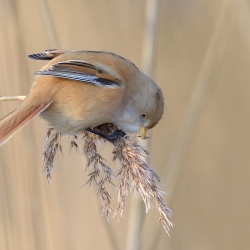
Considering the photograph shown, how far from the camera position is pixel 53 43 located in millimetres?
1512

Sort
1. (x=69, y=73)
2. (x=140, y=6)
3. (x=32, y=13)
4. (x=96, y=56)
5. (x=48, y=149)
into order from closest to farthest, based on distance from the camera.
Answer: (x=48, y=149) < (x=69, y=73) < (x=96, y=56) < (x=32, y=13) < (x=140, y=6)

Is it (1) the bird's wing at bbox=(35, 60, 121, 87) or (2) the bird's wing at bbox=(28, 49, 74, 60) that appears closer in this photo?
(1) the bird's wing at bbox=(35, 60, 121, 87)

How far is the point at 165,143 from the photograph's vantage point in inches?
96.7

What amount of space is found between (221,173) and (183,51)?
79 cm

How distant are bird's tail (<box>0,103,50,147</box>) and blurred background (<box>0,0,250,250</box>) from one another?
22cm

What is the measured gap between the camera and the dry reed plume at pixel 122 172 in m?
1.22

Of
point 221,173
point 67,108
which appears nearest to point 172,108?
point 221,173

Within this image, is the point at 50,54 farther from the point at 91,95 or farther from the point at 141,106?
the point at 141,106

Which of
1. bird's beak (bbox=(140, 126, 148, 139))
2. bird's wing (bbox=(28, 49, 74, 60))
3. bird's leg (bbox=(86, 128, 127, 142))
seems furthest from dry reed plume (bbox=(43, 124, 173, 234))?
bird's wing (bbox=(28, 49, 74, 60))

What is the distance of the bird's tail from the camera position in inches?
50.6

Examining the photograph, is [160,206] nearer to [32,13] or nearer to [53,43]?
[53,43]

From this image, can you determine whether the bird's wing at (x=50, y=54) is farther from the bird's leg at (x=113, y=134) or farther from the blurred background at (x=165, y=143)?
the bird's leg at (x=113, y=134)

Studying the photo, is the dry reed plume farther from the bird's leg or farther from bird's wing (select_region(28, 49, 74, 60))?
bird's wing (select_region(28, 49, 74, 60))

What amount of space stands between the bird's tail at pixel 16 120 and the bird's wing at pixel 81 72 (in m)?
0.14
